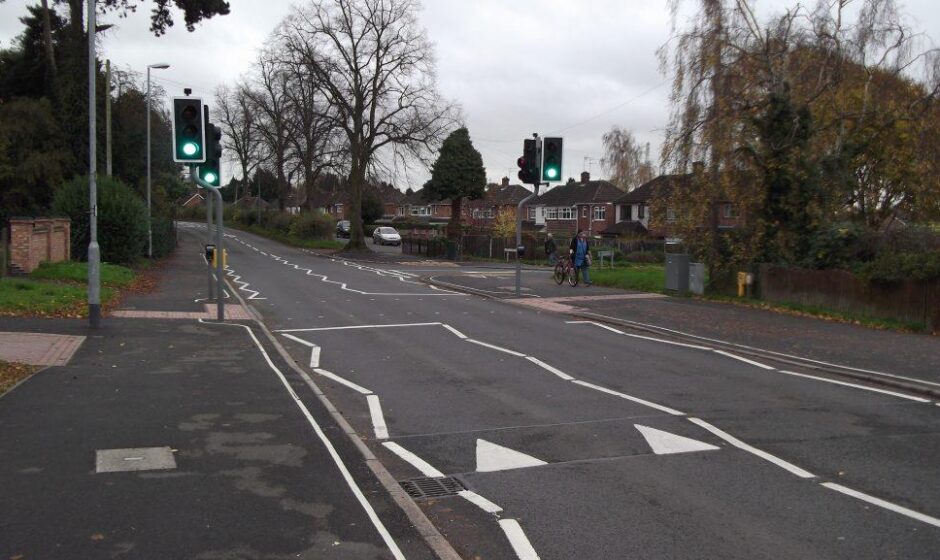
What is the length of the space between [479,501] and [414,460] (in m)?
1.22

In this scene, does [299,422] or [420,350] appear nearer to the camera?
[299,422]

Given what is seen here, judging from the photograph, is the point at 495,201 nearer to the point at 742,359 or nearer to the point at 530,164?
the point at 530,164

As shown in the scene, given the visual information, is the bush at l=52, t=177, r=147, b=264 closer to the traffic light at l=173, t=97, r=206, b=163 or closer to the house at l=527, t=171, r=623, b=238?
the traffic light at l=173, t=97, r=206, b=163

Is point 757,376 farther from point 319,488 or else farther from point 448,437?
point 319,488

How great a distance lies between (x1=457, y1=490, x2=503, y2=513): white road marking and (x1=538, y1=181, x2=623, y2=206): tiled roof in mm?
70892

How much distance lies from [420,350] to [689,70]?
13.1m

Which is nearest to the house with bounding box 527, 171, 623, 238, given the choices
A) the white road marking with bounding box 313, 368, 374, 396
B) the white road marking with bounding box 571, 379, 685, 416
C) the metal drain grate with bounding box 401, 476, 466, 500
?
the white road marking with bounding box 313, 368, 374, 396

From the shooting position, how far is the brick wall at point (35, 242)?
72.6 ft

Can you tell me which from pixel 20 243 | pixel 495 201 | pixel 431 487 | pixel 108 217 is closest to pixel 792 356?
pixel 431 487

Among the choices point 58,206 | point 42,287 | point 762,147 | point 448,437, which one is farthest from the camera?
point 58,206

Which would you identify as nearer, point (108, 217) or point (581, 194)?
point (108, 217)

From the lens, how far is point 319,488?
5719mm

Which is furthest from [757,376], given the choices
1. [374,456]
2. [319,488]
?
[319,488]

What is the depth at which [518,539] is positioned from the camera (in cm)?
498
